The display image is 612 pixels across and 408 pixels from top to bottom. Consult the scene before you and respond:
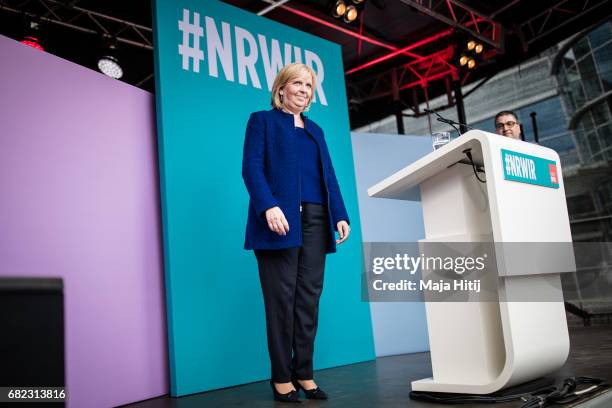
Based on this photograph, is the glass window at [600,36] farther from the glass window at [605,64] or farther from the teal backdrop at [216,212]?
the teal backdrop at [216,212]

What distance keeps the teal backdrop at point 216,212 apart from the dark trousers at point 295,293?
654 millimetres

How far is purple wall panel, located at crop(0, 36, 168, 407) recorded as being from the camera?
2.20m

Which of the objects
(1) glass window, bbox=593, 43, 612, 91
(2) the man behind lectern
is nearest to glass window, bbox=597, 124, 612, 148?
(1) glass window, bbox=593, 43, 612, 91

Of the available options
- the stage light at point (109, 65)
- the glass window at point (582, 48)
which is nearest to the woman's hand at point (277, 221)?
the stage light at point (109, 65)

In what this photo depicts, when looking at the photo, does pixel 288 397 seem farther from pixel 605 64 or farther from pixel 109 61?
pixel 605 64

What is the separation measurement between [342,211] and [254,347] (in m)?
1.00

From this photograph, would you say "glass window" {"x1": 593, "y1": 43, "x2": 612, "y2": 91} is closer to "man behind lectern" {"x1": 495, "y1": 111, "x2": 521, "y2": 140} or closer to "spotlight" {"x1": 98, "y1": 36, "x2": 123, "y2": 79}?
"man behind lectern" {"x1": 495, "y1": 111, "x2": 521, "y2": 140}

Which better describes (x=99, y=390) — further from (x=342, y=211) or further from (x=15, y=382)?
(x=15, y=382)

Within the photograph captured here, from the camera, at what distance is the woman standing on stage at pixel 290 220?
6.71 ft

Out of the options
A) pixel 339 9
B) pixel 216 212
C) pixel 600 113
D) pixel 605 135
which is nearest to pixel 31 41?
pixel 339 9

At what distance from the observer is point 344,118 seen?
3.69 metres

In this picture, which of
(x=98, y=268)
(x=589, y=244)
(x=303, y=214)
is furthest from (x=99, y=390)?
(x=589, y=244)

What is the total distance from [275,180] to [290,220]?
7.4 inches

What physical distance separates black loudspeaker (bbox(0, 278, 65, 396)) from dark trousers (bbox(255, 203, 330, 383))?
1.55 metres
